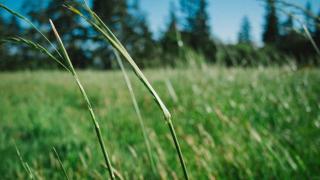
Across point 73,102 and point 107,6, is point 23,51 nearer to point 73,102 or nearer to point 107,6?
point 107,6

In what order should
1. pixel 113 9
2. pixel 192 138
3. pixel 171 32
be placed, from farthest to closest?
pixel 113 9 < pixel 171 32 < pixel 192 138

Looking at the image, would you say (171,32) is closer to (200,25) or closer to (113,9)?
(200,25)

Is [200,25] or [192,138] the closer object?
[192,138]

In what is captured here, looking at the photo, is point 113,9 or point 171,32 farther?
point 113,9

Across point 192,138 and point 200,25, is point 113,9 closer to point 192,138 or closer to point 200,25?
point 200,25

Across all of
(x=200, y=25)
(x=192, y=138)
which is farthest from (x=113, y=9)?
(x=192, y=138)

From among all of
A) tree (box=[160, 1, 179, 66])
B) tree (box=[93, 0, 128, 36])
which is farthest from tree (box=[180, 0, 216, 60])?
tree (box=[93, 0, 128, 36])

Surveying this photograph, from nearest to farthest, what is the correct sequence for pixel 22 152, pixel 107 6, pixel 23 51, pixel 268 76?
pixel 22 152 → pixel 268 76 → pixel 23 51 → pixel 107 6

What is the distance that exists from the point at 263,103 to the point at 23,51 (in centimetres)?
4224

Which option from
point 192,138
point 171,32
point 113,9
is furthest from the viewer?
point 113,9

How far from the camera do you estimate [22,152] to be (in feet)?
6.88

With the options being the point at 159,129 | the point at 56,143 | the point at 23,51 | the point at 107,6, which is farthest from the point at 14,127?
the point at 107,6

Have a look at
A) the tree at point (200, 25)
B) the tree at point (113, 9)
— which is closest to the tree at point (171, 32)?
the tree at point (200, 25)

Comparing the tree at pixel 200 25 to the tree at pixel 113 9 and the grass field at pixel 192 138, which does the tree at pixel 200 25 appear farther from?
the tree at pixel 113 9
